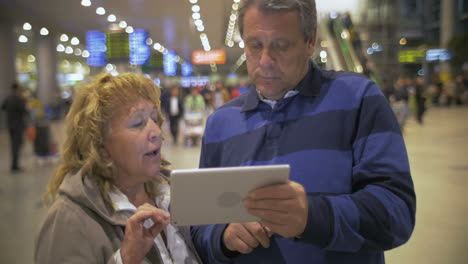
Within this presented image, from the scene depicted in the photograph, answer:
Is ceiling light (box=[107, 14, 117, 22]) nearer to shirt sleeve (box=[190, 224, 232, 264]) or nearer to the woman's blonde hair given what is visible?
the woman's blonde hair

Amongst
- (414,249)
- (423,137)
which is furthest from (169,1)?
(423,137)

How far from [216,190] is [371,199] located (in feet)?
1.40

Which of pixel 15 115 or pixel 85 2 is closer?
pixel 85 2

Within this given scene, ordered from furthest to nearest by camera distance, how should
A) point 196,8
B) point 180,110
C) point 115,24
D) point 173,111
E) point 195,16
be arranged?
1. point 180,110
2. point 173,111
3. point 115,24
4. point 195,16
5. point 196,8

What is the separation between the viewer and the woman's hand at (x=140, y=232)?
127 centimetres

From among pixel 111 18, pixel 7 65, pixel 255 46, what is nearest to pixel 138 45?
pixel 111 18

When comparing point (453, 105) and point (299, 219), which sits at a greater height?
point (299, 219)

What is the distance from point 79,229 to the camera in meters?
1.35

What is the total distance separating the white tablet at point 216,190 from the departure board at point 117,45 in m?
2.06

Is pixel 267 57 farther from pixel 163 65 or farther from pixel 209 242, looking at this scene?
pixel 163 65

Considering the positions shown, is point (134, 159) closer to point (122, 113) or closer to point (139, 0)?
point (122, 113)

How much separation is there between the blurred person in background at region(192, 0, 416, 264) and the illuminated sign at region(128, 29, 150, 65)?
1.66 metres

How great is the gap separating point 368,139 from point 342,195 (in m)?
0.19

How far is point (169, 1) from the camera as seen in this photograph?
2652 mm
